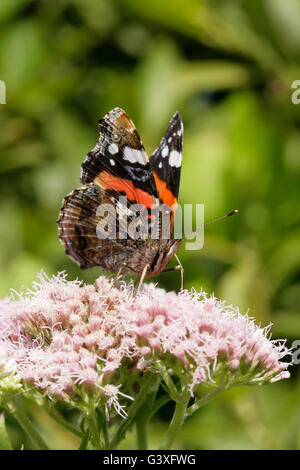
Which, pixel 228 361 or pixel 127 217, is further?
pixel 127 217

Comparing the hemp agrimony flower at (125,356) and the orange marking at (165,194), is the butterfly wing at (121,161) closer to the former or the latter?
the orange marking at (165,194)

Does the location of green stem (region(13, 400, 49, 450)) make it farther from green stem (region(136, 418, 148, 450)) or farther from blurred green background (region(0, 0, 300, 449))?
blurred green background (region(0, 0, 300, 449))

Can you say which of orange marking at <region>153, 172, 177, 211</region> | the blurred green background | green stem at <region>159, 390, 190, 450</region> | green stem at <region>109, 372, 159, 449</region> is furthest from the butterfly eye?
the blurred green background

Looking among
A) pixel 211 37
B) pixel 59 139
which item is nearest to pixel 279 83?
pixel 211 37

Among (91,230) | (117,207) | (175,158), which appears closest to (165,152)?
(175,158)

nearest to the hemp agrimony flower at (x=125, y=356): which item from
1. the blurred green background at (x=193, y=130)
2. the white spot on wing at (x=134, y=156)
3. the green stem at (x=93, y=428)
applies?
the green stem at (x=93, y=428)

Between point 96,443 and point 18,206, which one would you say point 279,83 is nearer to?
point 18,206
